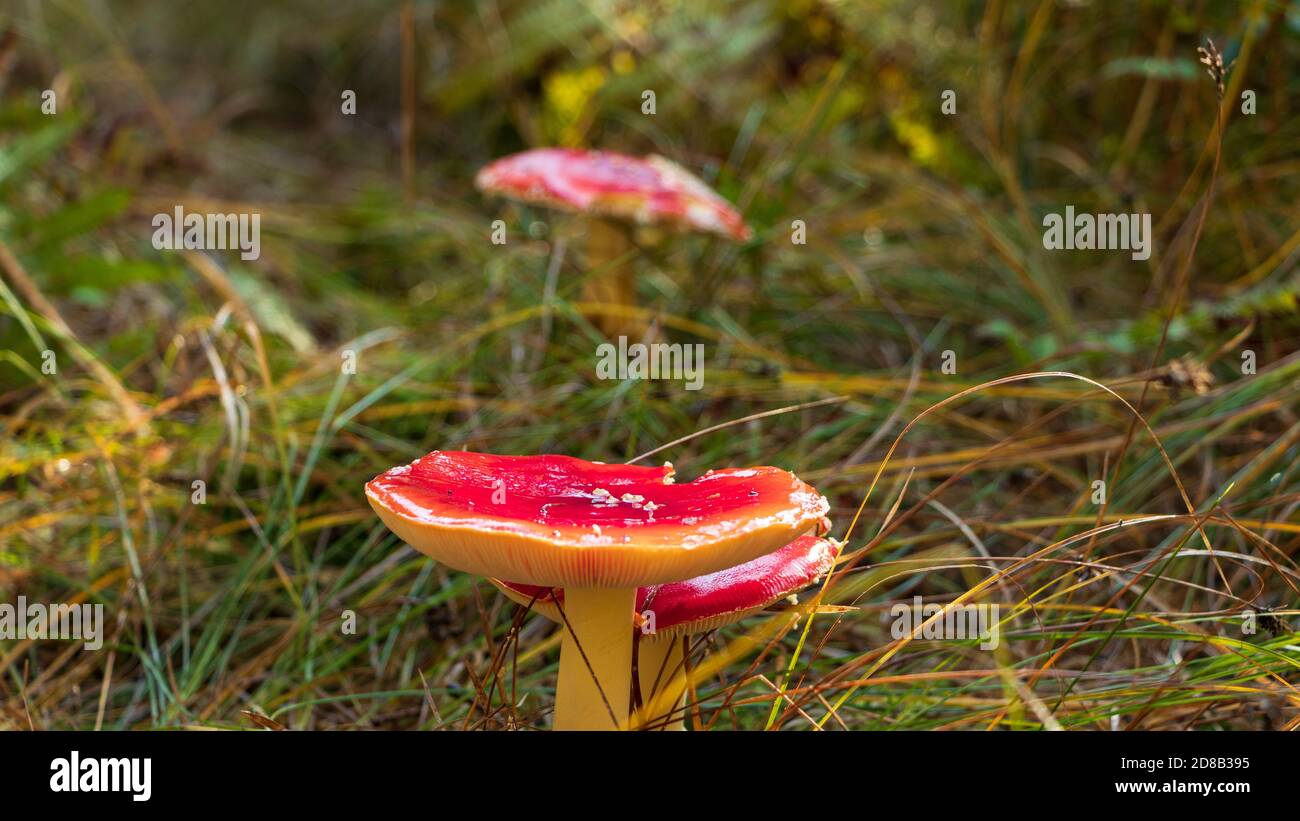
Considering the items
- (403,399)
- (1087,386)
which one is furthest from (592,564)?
(1087,386)

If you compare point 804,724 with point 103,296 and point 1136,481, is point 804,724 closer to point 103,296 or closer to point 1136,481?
point 1136,481

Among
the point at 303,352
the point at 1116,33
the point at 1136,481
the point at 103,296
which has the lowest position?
the point at 1136,481

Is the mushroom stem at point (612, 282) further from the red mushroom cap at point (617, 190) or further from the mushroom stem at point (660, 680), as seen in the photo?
the mushroom stem at point (660, 680)

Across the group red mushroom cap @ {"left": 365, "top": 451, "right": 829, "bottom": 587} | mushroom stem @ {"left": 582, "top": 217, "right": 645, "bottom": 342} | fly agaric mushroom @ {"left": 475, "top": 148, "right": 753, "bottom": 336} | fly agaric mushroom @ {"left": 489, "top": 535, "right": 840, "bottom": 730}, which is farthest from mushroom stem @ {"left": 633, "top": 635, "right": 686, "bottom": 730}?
mushroom stem @ {"left": 582, "top": 217, "right": 645, "bottom": 342}

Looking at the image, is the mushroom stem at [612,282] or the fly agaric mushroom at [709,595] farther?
the mushroom stem at [612,282]

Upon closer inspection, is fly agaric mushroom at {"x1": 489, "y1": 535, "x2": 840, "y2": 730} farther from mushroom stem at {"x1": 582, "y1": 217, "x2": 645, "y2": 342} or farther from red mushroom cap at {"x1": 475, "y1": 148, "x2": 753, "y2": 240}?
mushroom stem at {"x1": 582, "y1": 217, "x2": 645, "y2": 342}

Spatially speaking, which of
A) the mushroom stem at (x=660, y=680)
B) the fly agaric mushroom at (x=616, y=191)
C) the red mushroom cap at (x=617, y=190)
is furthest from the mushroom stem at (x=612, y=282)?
the mushroom stem at (x=660, y=680)

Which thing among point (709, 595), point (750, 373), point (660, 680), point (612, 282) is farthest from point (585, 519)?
point (612, 282)
